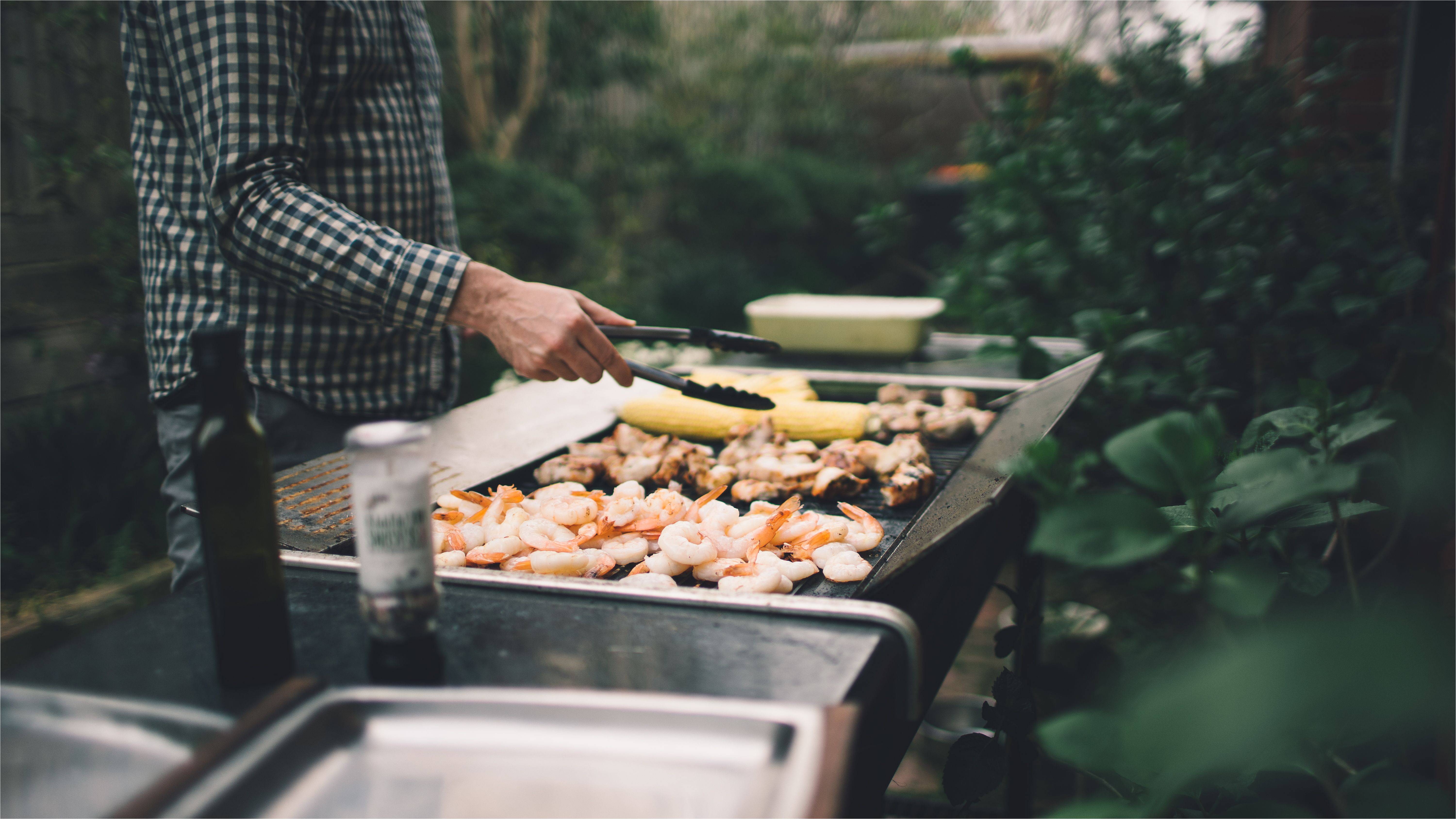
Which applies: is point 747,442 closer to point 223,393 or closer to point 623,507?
point 623,507

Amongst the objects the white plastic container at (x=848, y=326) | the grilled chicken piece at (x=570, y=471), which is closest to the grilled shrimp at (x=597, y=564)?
the grilled chicken piece at (x=570, y=471)

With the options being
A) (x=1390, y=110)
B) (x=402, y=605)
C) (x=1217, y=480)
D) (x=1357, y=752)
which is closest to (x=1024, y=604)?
(x=1217, y=480)

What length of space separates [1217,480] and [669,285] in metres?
7.46

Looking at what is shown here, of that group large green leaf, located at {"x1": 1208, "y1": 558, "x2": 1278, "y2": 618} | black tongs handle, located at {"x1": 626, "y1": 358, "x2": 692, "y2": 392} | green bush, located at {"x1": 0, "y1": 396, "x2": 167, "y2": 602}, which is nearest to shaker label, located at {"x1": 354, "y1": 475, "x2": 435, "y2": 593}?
large green leaf, located at {"x1": 1208, "y1": 558, "x2": 1278, "y2": 618}

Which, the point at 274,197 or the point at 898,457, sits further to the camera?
the point at 898,457

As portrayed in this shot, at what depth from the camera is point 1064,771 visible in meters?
2.92

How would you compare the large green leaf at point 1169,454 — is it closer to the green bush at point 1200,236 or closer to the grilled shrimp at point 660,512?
the grilled shrimp at point 660,512

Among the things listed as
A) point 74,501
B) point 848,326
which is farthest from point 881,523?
point 74,501

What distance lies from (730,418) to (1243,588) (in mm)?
1639

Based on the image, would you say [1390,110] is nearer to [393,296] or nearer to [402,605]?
[393,296]

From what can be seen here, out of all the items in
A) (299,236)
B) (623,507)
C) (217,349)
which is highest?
(299,236)

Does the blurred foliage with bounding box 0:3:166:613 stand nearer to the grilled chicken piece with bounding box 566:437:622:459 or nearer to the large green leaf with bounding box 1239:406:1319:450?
the grilled chicken piece with bounding box 566:437:622:459

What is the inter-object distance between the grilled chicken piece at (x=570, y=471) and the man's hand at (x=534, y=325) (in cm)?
23

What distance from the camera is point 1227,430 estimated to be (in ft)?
9.96
